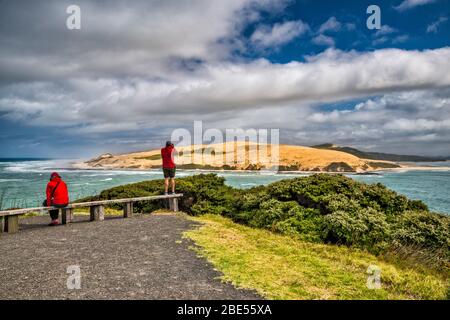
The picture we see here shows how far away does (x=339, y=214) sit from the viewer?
→ 11.9 m

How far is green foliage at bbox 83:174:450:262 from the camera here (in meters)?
11.3

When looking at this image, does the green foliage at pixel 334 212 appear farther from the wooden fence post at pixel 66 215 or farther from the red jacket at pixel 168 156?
the wooden fence post at pixel 66 215

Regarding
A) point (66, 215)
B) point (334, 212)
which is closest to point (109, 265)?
point (66, 215)

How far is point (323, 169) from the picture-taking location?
410 ft

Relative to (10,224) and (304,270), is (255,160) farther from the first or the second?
(304,270)

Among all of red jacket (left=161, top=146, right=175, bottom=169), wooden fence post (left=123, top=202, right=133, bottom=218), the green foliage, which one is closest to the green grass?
the green foliage

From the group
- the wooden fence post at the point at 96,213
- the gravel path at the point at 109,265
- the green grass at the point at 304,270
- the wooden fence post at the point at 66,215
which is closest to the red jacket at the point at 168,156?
the wooden fence post at the point at 96,213

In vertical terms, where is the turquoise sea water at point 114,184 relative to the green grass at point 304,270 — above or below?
below

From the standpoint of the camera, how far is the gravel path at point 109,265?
20.7ft

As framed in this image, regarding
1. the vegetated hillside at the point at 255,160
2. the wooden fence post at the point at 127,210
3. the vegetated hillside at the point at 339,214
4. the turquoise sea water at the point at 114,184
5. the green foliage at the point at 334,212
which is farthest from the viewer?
the vegetated hillside at the point at 255,160

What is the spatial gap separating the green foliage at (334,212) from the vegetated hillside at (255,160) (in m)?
110

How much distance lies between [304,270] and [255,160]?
13305cm

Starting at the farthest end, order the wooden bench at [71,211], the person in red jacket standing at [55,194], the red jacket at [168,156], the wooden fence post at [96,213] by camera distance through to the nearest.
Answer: the red jacket at [168,156]
the wooden fence post at [96,213]
the person in red jacket standing at [55,194]
the wooden bench at [71,211]

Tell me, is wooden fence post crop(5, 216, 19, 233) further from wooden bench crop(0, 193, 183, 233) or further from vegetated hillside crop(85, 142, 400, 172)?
vegetated hillside crop(85, 142, 400, 172)
